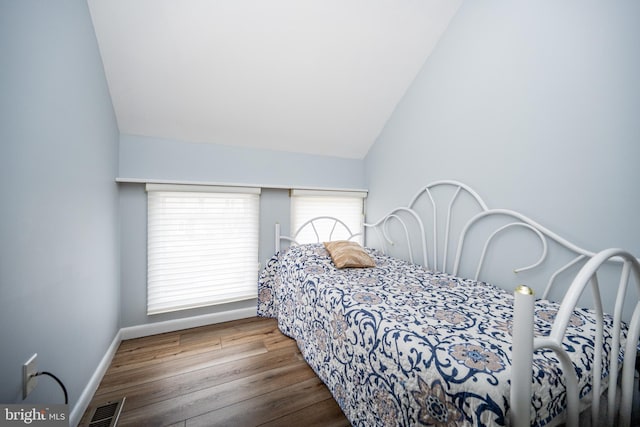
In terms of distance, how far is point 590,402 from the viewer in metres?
0.84

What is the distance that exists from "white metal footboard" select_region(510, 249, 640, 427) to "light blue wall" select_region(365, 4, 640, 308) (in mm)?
521

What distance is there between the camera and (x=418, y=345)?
0.87m

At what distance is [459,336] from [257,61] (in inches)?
80.4

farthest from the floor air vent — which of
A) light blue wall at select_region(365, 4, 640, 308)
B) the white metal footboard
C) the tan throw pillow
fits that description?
light blue wall at select_region(365, 4, 640, 308)

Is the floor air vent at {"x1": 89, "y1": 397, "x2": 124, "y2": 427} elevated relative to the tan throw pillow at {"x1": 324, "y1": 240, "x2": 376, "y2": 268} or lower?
lower

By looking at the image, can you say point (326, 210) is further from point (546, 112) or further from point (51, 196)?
point (51, 196)

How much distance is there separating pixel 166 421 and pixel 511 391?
151cm

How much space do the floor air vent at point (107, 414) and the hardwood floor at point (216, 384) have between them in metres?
0.03

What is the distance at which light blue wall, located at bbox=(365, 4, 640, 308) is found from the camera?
111 centimetres

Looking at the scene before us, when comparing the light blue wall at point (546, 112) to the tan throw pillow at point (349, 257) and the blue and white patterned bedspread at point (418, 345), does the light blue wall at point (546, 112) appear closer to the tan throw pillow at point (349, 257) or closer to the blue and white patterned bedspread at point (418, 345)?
the blue and white patterned bedspread at point (418, 345)

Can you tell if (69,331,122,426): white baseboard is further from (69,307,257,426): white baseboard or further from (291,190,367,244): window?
(291,190,367,244): window

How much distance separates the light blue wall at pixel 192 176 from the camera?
2014mm

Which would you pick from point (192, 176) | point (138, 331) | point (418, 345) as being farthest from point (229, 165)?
point (418, 345)

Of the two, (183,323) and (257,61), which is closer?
(257,61)
